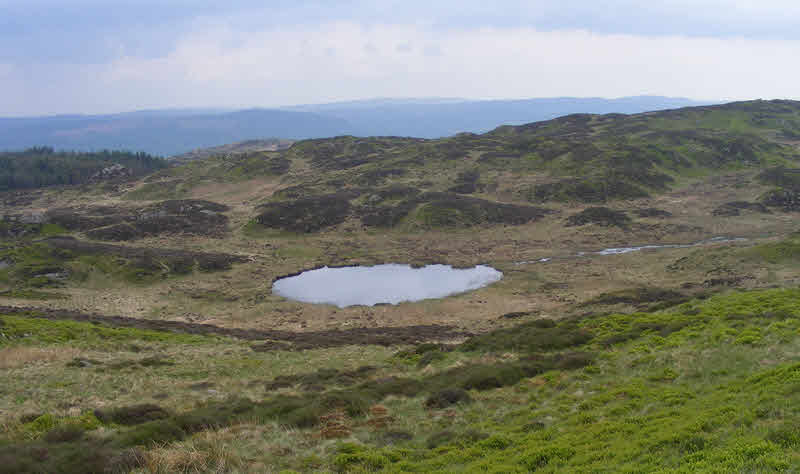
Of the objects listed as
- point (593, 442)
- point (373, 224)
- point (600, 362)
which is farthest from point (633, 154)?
point (593, 442)

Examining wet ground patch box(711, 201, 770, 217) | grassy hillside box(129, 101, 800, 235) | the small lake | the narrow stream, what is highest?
grassy hillside box(129, 101, 800, 235)

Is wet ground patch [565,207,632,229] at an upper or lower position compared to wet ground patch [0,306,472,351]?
upper

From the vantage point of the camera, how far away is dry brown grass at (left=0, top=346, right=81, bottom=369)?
22858 millimetres

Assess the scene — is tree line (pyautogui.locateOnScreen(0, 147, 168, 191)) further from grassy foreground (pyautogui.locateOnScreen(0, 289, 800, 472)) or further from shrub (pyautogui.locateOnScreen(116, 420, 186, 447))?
shrub (pyautogui.locateOnScreen(116, 420, 186, 447))

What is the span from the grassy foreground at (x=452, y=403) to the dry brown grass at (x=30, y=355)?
0.12 meters

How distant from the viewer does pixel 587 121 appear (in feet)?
576

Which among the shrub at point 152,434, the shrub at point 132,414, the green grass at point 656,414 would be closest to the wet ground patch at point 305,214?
the shrub at point 132,414

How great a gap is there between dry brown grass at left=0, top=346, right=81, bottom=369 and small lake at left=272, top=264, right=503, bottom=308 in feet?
82.5

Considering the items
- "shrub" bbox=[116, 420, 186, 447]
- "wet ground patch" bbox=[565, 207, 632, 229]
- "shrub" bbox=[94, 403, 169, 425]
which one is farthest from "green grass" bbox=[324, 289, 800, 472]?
"wet ground patch" bbox=[565, 207, 632, 229]

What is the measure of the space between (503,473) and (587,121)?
616 feet

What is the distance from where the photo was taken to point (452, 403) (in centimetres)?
1705

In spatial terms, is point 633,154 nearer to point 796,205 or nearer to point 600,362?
point 796,205

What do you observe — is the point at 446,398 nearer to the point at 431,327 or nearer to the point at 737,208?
the point at 431,327

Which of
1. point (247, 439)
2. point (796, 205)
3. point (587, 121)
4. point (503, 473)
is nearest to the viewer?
point (503, 473)
